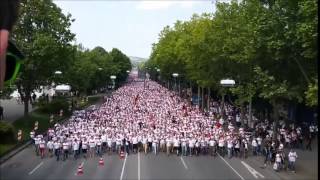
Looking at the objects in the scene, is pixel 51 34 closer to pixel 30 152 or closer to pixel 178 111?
pixel 30 152

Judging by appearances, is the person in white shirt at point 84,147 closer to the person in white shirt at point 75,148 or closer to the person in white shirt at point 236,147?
the person in white shirt at point 75,148

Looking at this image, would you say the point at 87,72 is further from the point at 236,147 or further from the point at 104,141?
the point at 236,147

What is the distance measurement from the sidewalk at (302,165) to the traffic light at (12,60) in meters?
24.8

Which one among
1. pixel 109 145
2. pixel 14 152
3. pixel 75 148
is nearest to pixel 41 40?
pixel 14 152

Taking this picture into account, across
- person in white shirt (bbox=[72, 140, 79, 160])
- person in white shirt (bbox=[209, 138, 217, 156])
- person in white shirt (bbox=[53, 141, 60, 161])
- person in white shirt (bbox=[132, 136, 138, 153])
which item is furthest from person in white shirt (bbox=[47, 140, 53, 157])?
person in white shirt (bbox=[209, 138, 217, 156])

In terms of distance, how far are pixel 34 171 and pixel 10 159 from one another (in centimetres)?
546

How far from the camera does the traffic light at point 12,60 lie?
4203 mm

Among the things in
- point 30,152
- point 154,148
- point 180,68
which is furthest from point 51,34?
point 180,68

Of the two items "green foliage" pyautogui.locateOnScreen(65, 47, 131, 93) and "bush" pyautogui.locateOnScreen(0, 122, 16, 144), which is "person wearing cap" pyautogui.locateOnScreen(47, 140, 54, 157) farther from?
"green foliage" pyautogui.locateOnScreen(65, 47, 131, 93)

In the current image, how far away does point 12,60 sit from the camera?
431 cm

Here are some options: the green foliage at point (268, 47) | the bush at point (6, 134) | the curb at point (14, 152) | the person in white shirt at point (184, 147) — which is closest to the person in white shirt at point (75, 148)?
the curb at point (14, 152)

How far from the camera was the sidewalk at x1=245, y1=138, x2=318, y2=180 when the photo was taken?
94.1 feet

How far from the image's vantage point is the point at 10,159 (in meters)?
35.2

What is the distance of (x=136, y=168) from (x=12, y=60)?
26981 mm
